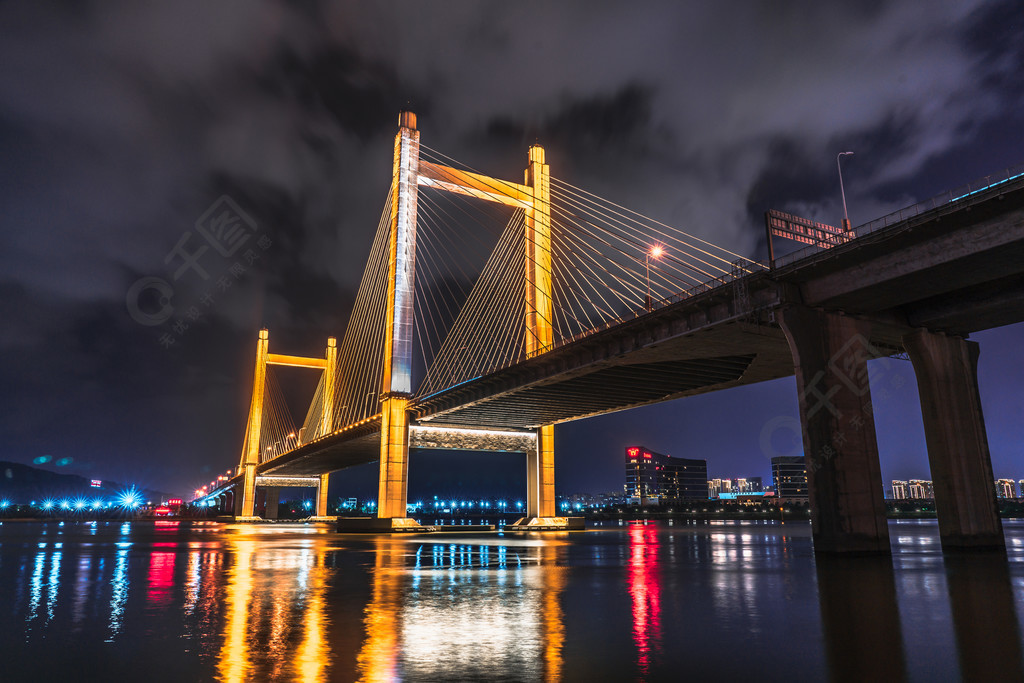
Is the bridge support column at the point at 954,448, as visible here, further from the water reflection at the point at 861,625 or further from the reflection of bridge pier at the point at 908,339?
the water reflection at the point at 861,625

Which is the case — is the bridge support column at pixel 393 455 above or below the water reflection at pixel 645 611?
above

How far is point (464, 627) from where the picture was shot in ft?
34.0

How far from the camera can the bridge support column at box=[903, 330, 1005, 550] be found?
28703mm

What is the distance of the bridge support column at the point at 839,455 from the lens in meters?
25.2

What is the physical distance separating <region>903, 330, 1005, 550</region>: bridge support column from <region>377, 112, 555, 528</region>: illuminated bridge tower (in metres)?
31.5

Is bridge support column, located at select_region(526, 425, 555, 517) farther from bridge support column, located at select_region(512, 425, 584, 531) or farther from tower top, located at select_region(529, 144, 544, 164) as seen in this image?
tower top, located at select_region(529, 144, 544, 164)

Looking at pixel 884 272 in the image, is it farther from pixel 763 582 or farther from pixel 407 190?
pixel 407 190

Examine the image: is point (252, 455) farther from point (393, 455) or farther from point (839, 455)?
point (839, 455)

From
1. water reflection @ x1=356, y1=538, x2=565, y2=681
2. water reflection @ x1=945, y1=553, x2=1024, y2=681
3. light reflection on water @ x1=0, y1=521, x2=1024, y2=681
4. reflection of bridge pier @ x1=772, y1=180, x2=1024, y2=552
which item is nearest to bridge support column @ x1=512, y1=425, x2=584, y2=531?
reflection of bridge pier @ x1=772, y1=180, x2=1024, y2=552

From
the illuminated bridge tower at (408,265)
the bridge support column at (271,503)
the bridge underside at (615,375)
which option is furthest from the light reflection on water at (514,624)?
the bridge support column at (271,503)

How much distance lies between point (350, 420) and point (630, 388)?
39.4 m

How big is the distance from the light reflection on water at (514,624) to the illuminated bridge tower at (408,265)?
130 feet

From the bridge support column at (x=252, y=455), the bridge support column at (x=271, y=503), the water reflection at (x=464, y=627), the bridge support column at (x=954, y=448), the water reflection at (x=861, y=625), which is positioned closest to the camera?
the water reflection at (x=464, y=627)

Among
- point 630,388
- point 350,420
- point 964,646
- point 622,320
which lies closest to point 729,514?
point 350,420
